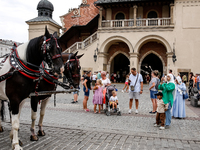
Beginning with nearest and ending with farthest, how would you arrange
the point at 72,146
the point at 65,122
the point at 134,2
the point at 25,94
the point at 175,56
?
the point at 25,94 < the point at 72,146 < the point at 65,122 < the point at 175,56 < the point at 134,2

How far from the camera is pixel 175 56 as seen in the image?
70.4 feet

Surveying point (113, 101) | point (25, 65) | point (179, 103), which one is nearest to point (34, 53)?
point (25, 65)

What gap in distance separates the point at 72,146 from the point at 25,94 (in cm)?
157

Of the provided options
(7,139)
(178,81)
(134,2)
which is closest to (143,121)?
(178,81)

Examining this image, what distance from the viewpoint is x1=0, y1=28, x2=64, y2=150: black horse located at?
12.4 feet

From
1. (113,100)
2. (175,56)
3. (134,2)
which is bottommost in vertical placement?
(113,100)

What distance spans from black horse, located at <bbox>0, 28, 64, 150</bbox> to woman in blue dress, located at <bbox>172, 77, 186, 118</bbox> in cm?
562

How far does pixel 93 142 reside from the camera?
471 cm

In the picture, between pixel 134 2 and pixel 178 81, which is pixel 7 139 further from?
pixel 134 2

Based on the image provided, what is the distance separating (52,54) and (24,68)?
26.6 inches

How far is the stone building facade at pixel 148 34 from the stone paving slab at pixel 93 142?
18.1 m

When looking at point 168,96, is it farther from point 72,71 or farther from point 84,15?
point 84,15

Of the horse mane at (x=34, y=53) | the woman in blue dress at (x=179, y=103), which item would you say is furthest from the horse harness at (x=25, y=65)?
the woman in blue dress at (x=179, y=103)

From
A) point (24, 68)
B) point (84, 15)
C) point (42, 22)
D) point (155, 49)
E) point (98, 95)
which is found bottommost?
point (98, 95)
